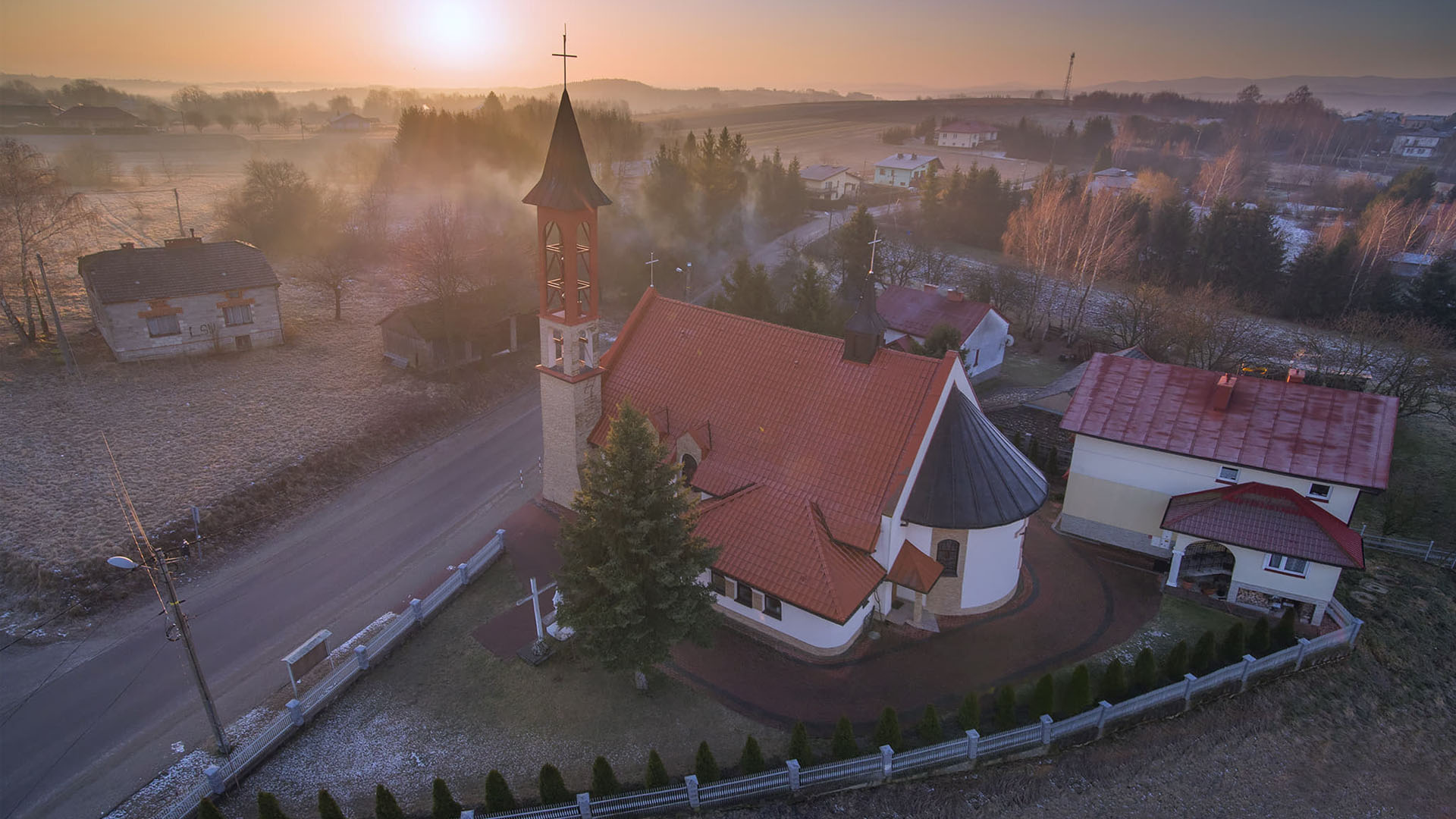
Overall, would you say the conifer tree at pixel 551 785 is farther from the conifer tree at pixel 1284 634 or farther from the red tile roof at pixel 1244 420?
the conifer tree at pixel 1284 634

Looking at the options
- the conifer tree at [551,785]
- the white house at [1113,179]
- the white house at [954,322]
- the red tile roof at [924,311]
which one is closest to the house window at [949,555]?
the conifer tree at [551,785]

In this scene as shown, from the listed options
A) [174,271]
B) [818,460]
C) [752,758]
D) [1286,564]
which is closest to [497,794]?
[752,758]

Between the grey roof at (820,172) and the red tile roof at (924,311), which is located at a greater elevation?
the grey roof at (820,172)

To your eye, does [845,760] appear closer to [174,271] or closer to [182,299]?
[182,299]

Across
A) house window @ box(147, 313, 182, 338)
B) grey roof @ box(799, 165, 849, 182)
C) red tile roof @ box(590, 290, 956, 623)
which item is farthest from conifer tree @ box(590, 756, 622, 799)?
grey roof @ box(799, 165, 849, 182)

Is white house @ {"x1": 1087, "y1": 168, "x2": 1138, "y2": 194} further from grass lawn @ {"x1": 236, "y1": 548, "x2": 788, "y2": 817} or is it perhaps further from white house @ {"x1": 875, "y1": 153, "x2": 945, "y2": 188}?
grass lawn @ {"x1": 236, "y1": 548, "x2": 788, "y2": 817}

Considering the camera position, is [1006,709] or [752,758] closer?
[752,758]
